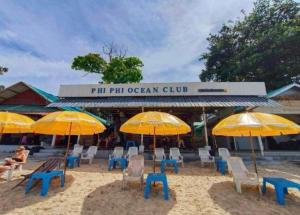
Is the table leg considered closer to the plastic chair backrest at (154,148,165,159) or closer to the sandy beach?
the sandy beach

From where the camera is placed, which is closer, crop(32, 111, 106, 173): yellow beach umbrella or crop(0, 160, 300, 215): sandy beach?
crop(0, 160, 300, 215): sandy beach

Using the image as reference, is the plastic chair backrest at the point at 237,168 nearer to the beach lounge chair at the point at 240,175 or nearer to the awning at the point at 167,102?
the beach lounge chair at the point at 240,175

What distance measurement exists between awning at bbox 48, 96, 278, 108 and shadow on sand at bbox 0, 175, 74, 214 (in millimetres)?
6208

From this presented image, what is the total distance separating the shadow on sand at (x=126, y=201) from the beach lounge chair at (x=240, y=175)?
2.03 metres

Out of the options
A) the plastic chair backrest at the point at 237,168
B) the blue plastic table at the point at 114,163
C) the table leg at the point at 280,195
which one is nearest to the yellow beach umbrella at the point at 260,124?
the table leg at the point at 280,195

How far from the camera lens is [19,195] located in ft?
15.7

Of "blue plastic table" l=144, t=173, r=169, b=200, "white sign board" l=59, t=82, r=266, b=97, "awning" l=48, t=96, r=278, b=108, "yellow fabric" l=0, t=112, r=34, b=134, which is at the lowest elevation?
"blue plastic table" l=144, t=173, r=169, b=200

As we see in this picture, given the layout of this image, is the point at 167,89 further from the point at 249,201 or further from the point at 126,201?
the point at 126,201

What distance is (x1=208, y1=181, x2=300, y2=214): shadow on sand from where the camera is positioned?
4.25 meters

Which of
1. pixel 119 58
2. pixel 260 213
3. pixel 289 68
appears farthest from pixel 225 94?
pixel 119 58

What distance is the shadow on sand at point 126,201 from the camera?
161 inches

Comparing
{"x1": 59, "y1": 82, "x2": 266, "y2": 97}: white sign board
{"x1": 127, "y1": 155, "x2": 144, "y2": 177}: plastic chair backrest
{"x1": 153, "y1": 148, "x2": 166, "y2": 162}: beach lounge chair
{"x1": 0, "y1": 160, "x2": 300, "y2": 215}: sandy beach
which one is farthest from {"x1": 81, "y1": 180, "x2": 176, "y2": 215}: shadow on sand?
{"x1": 59, "y1": 82, "x2": 266, "y2": 97}: white sign board

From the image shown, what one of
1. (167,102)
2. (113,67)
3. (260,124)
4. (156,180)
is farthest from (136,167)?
(113,67)

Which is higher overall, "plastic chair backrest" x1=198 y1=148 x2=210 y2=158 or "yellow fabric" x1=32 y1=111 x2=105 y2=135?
"yellow fabric" x1=32 y1=111 x2=105 y2=135
